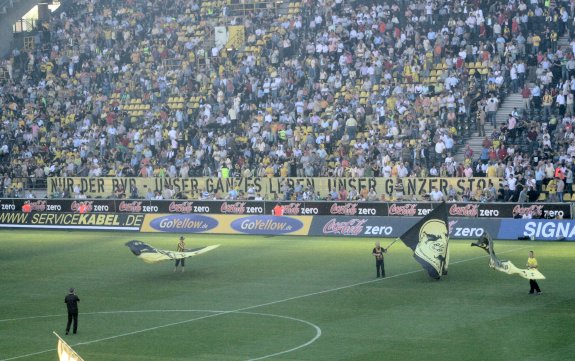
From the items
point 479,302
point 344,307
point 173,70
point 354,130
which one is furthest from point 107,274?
point 173,70

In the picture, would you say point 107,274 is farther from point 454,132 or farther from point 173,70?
point 173,70

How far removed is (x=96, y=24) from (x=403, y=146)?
30.5 m

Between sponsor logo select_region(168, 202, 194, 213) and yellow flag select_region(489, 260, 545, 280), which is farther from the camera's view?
sponsor logo select_region(168, 202, 194, 213)

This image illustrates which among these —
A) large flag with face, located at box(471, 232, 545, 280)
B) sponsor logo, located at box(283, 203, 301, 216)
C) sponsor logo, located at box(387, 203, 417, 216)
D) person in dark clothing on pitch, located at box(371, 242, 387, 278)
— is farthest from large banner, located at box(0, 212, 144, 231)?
large flag with face, located at box(471, 232, 545, 280)

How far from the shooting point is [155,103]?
6994 centimetres

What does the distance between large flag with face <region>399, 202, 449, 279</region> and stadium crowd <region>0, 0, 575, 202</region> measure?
415 inches

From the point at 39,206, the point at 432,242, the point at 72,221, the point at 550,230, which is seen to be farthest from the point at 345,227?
the point at 39,206

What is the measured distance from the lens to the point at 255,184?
2312 inches

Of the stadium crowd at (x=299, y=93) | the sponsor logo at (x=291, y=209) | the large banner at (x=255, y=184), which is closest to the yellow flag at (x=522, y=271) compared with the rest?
the stadium crowd at (x=299, y=93)

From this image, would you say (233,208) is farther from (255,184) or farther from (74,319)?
(74,319)

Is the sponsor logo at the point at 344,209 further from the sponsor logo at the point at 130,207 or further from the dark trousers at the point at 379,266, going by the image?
the dark trousers at the point at 379,266

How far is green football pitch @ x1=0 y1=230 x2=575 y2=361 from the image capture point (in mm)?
28516

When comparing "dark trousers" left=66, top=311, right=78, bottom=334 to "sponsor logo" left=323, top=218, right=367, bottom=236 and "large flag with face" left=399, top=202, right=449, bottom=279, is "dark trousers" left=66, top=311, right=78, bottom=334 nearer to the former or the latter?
"large flag with face" left=399, top=202, right=449, bottom=279

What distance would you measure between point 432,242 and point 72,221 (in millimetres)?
26823
